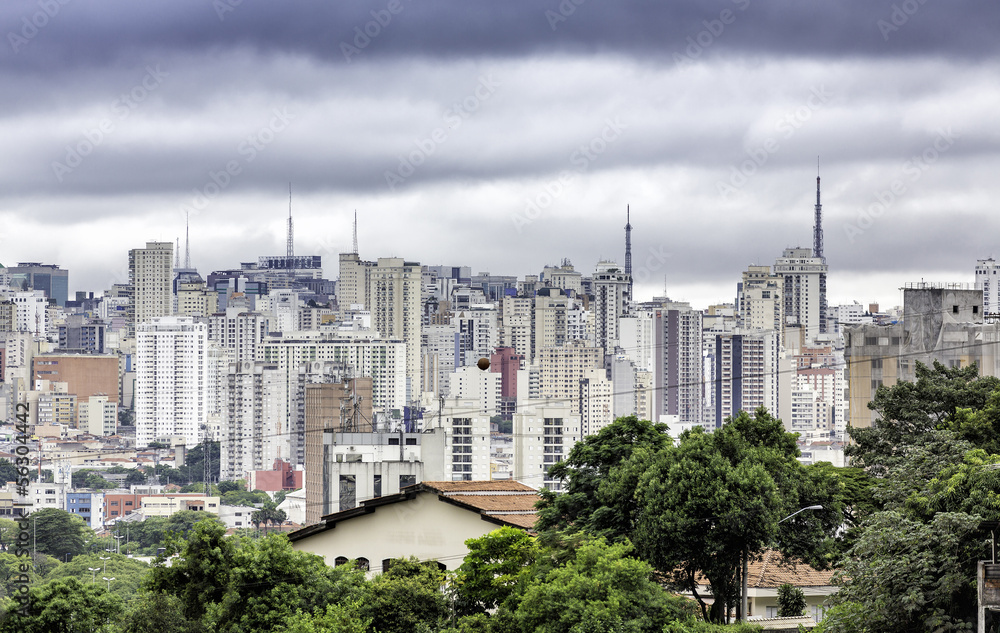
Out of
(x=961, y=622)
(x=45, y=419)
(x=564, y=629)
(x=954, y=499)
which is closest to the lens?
(x=961, y=622)

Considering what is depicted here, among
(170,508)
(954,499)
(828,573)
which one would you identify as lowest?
(170,508)

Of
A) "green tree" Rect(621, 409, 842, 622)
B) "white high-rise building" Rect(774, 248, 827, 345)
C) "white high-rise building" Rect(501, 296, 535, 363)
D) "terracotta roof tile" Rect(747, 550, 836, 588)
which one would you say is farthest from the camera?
"white high-rise building" Rect(774, 248, 827, 345)

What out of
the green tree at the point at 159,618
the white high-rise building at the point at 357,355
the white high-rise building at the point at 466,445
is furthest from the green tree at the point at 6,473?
the green tree at the point at 159,618

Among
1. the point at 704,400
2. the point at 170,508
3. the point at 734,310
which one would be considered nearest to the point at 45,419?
the point at 170,508

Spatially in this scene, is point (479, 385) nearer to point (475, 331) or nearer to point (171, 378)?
point (475, 331)

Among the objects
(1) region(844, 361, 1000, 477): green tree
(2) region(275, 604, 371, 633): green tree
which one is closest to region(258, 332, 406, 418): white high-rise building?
(1) region(844, 361, 1000, 477): green tree

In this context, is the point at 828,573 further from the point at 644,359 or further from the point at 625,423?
the point at 644,359

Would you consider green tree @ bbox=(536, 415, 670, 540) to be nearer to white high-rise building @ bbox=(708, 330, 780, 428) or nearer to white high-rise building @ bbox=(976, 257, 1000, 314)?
white high-rise building @ bbox=(976, 257, 1000, 314)
